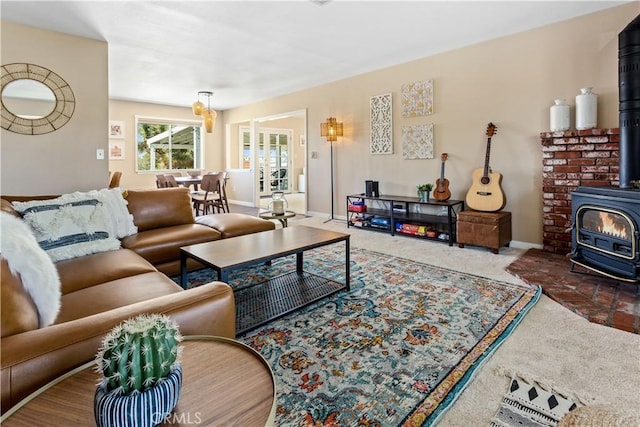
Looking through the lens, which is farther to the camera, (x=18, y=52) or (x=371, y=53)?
(x=371, y=53)

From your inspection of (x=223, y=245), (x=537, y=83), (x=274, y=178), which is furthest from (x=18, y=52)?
(x=274, y=178)

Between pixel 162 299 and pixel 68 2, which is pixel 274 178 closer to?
pixel 68 2

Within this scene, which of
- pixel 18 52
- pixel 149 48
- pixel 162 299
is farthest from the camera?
pixel 149 48

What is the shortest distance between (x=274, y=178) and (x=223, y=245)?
836 centimetres

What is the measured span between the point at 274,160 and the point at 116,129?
4.40m

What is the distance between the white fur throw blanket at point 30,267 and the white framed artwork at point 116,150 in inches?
289

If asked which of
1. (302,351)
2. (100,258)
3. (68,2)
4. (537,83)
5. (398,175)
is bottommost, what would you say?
(302,351)

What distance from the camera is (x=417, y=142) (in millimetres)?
4891

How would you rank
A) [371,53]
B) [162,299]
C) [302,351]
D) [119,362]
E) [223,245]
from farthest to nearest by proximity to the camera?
[371,53], [223,245], [302,351], [162,299], [119,362]

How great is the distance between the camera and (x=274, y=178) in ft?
35.3

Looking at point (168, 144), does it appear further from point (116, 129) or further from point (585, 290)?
point (585, 290)

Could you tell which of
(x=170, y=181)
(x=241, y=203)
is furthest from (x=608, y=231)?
(x=241, y=203)

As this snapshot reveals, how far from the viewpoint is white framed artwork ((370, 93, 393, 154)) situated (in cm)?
521

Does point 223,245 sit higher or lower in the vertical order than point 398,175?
lower
